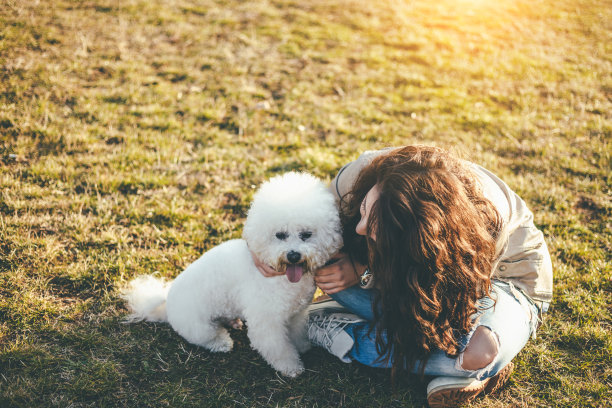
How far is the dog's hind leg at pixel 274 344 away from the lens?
2443 mm

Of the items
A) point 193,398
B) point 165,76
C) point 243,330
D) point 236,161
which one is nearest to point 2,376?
point 193,398

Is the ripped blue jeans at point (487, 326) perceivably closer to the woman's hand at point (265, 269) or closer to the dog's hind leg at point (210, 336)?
the woman's hand at point (265, 269)


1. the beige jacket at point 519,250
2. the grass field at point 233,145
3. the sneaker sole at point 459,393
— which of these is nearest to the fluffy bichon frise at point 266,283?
the grass field at point 233,145

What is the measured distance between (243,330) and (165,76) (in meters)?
3.86

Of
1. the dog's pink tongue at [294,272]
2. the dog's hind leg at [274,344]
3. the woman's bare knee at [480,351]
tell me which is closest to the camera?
the woman's bare knee at [480,351]

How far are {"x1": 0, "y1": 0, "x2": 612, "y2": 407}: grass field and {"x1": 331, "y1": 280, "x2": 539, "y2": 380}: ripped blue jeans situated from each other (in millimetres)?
192

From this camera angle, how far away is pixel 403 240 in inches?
80.2

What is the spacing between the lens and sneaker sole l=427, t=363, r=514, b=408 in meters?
2.23

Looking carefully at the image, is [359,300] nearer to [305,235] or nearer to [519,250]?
[305,235]

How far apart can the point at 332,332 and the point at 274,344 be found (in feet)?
1.17

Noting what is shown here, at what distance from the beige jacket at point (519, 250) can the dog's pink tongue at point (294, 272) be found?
2.17ft

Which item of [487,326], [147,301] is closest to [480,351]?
[487,326]

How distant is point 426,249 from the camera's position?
201 cm

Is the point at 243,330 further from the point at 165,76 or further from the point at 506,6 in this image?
the point at 506,6
